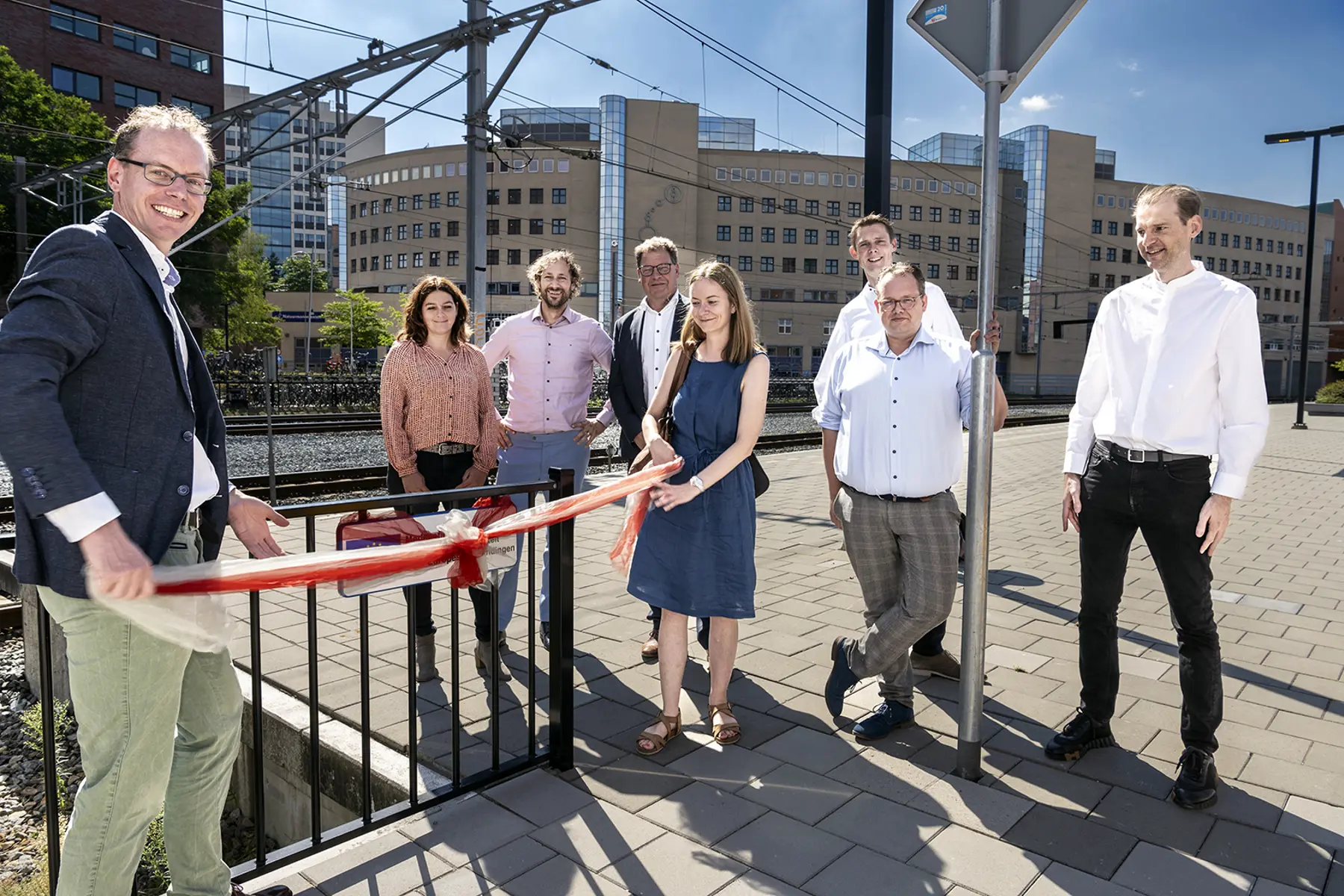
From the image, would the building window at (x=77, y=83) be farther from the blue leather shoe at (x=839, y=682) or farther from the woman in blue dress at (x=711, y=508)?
the blue leather shoe at (x=839, y=682)

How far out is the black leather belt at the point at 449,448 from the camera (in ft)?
15.9

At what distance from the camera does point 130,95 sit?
161ft

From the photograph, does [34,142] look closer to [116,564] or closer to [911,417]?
[911,417]

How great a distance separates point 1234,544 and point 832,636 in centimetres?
505

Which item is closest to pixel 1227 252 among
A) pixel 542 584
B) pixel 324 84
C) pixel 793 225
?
pixel 793 225

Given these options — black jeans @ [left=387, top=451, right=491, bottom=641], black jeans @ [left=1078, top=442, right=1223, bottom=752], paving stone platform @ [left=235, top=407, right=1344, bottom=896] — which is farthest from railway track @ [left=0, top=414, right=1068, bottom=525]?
black jeans @ [left=1078, top=442, right=1223, bottom=752]

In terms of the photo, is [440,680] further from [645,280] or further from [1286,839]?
[1286,839]

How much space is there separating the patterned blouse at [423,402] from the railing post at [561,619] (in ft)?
4.57

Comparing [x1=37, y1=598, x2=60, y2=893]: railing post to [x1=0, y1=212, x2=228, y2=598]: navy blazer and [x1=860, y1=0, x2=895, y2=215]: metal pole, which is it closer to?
[x1=0, y1=212, x2=228, y2=598]: navy blazer

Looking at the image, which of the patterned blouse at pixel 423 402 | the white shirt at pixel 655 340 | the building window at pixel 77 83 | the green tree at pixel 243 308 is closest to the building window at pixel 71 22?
the building window at pixel 77 83

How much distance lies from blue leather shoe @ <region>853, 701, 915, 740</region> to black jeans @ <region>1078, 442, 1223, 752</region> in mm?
884

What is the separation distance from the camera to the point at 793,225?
82.8 metres

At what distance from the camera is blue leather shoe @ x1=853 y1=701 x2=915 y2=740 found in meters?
3.85

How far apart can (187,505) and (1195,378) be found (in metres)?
3.17
